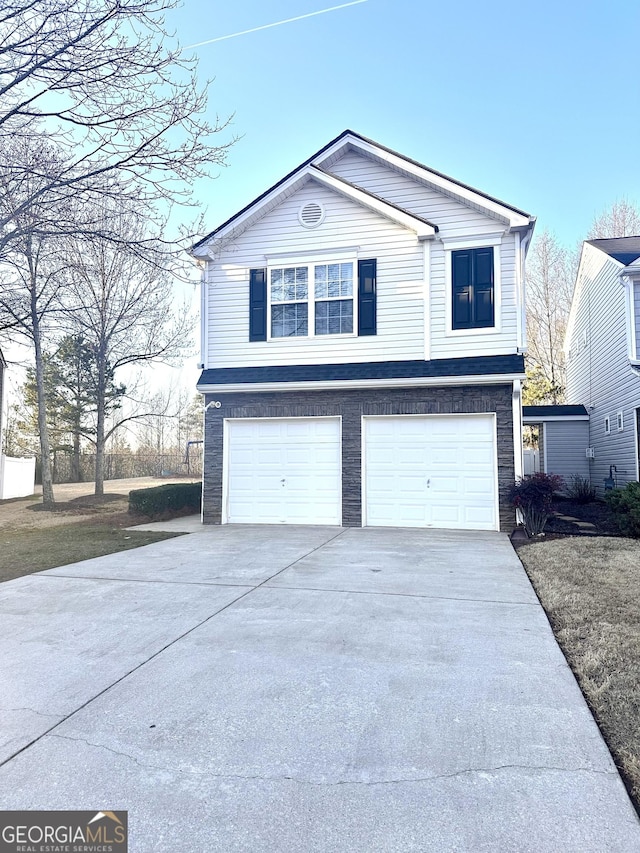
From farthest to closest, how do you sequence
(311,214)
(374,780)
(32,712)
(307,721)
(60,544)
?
(311,214) → (60,544) → (32,712) → (307,721) → (374,780)

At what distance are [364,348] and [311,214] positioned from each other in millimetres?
3233

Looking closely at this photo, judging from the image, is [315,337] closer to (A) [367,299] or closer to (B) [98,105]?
(A) [367,299]

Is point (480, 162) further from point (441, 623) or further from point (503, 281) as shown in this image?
point (441, 623)

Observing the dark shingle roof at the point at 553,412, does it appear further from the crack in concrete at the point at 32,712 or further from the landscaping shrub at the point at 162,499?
the crack in concrete at the point at 32,712

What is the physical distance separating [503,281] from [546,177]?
52.8 ft

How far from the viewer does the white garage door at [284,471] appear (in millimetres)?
11086

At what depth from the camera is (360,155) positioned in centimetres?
1185

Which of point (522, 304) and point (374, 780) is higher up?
point (522, 304)

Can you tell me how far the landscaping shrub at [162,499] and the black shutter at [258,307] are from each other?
4563 millimetres

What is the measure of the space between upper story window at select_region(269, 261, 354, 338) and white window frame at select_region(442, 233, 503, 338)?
193 cm

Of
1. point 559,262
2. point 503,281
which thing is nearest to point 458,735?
point 503,281

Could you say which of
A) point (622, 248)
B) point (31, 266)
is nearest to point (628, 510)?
point (622, 248)

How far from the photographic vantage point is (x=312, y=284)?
11.3m

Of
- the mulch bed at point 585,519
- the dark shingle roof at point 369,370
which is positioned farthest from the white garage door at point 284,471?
the mulch bed at point 585,519
